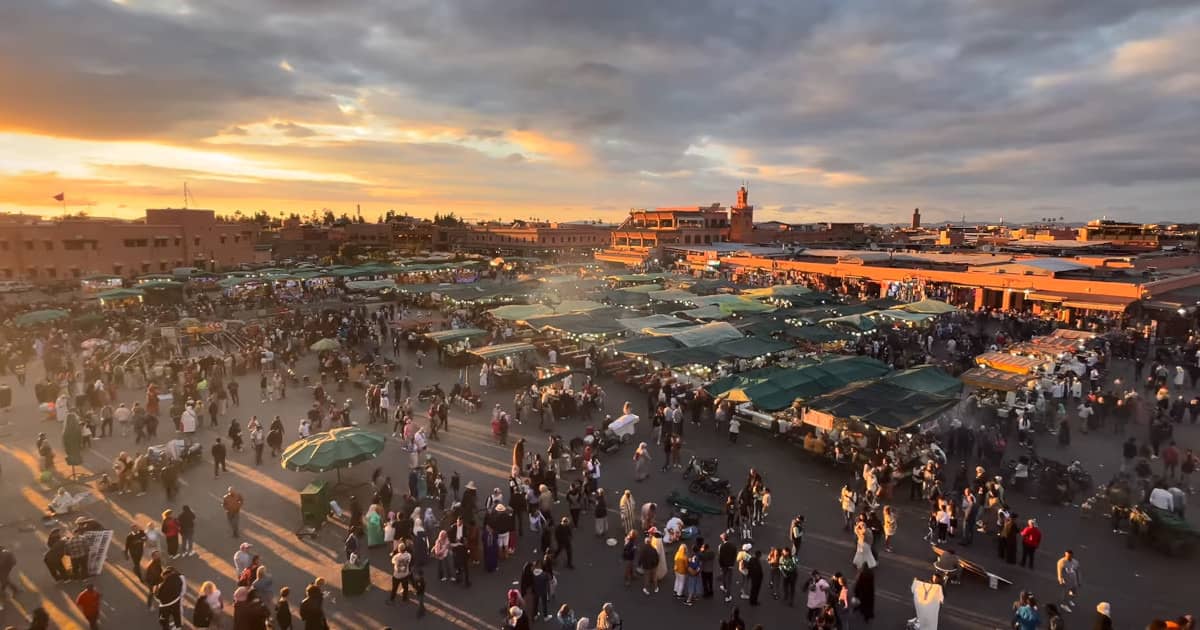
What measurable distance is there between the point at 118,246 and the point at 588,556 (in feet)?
182

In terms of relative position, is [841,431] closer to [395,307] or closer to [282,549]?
[282,549]

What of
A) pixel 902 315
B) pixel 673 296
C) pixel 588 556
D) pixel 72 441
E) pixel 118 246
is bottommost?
pixel 588 556

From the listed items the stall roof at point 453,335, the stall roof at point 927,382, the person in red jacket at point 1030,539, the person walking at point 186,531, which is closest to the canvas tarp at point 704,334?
the stall roof at point 927,382

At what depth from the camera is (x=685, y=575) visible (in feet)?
28.0

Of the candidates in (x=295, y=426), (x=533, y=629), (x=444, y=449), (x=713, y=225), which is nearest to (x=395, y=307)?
(x=295, y=426)

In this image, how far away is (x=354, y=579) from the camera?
8539mm

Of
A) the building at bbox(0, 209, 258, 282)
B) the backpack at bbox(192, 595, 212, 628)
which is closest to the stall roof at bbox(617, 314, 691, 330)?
the backpack at bbox(192, 595, 212, 628)

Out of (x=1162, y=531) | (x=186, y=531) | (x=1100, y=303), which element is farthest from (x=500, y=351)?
(x=1100, y=303)

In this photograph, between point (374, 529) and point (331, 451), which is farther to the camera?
point (331, 451)

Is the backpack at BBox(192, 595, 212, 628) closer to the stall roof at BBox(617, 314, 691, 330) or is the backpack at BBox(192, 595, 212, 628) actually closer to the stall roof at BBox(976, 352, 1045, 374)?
the stall roof at BBox(617, 314, 691, 330)

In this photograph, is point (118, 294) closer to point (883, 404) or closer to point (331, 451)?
point (331, 451)

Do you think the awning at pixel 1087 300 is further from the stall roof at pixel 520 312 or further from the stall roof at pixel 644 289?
the stall roof at pixel 520 312

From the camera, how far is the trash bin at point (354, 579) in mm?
8539

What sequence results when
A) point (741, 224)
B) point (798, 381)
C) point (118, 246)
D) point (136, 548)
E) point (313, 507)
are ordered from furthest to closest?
point (741, 224) < point (118, 246) < point (798, 381) < point (313, 507) < point (136, 548)
